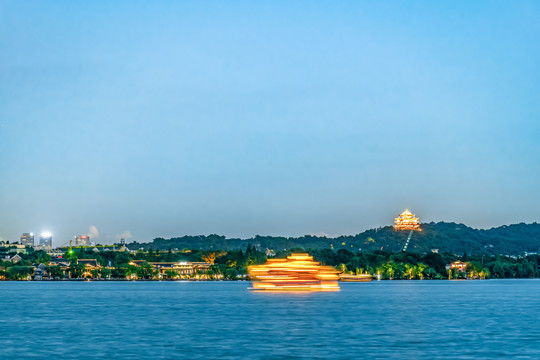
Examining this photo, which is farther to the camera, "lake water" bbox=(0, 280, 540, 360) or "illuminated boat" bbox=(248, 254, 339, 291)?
"illuminated boat" bbox=(248, 254, 339, 291)

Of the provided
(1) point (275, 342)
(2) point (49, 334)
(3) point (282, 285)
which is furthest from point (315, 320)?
(3) point (282, 285)

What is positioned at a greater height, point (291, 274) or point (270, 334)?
point (291, 274)

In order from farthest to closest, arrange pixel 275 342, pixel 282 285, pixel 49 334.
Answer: pixel 282 285 < pixel 49 334 < pixel 275 342

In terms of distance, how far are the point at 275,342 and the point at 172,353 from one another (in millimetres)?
9617

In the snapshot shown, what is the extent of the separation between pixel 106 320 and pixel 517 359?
151ft

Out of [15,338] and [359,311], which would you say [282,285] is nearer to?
[359,311]

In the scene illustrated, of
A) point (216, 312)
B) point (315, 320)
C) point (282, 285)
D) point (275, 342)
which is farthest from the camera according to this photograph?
point (282, 285)

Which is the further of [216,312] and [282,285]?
[282,285]

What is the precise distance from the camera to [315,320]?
80.6 metres

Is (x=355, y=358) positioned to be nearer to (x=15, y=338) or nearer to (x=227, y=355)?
(x=227, y=355)

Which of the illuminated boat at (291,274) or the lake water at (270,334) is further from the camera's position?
the illuminated boat at (291,274)

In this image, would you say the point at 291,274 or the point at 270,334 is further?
the point at 291,274

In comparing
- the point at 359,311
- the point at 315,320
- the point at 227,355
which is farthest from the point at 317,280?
the point at 227,355

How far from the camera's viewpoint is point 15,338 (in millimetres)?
63031
